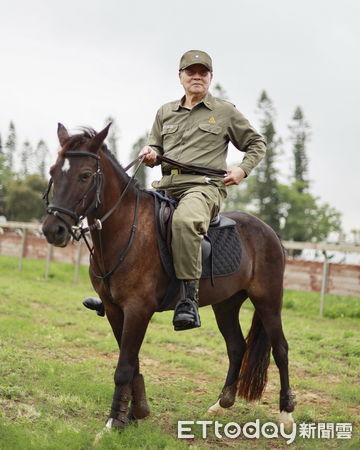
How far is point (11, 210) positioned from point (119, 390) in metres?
55.4

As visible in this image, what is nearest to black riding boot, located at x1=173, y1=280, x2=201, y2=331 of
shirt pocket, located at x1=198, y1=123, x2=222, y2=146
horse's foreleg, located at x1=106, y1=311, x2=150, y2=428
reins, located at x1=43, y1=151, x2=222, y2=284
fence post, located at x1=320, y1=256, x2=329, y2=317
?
horse's foreleg, located at x1=106, y1=311, x2=150, y2=428

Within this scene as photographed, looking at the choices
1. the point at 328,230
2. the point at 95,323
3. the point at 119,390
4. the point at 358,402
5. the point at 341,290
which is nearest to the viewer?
the point at 119,390

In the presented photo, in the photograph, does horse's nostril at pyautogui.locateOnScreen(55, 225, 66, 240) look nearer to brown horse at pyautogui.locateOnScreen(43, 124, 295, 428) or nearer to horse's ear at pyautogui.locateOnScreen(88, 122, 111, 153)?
brown horse at pyautogui.locateOnScreen(43, 124, 295, 428)

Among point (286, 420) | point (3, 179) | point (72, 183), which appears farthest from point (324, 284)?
point (3, 179)

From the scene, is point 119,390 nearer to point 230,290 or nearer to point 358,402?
point 230,290

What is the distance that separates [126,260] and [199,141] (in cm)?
141

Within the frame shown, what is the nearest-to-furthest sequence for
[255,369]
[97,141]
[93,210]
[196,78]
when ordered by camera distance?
[97,141] < [93,210] < [196,78] < [255,369]

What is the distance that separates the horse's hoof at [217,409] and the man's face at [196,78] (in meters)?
3.18

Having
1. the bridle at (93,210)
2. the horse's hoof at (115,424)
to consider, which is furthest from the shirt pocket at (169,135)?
the horse's hoof at (115,424)

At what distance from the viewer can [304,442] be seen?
459 cm

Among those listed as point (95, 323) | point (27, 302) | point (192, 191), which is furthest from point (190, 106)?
point (27, 302)

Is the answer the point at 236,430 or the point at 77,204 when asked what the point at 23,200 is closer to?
the point at 236,430

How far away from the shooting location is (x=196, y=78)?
15.8 ft

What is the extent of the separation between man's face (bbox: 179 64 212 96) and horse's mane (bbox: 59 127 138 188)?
109 cm
